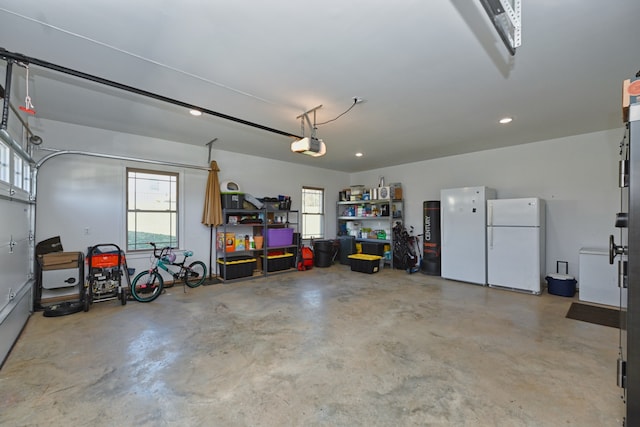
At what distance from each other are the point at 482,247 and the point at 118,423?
224 inches

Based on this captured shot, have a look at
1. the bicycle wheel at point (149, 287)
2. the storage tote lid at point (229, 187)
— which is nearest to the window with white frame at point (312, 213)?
the storage tote lid at point (229, 187)

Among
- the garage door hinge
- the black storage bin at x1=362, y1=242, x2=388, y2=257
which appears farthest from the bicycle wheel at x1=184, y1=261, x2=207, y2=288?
the garage door hinge

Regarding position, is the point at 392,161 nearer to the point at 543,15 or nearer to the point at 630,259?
A: the point at 543,15

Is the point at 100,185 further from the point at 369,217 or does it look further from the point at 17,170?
the point at 369,217

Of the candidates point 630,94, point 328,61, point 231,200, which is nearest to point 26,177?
point 231,200

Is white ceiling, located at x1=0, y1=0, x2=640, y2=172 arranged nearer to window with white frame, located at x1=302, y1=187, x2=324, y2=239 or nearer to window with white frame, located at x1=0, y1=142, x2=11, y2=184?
window with white frame, located at x1=0, y1=142, x2=11, y2=184

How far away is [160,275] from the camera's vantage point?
4719 millimetres

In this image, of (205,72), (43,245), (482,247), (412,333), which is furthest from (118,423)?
(482,247)

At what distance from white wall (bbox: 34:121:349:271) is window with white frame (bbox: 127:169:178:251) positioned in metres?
0.14

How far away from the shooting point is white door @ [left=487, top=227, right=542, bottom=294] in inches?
185

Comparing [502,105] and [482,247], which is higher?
[502,105]

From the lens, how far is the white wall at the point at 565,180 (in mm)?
4714

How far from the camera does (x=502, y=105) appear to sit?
3.63 meters

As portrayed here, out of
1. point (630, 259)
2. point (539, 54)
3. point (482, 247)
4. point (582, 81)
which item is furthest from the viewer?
point (482, 247)
